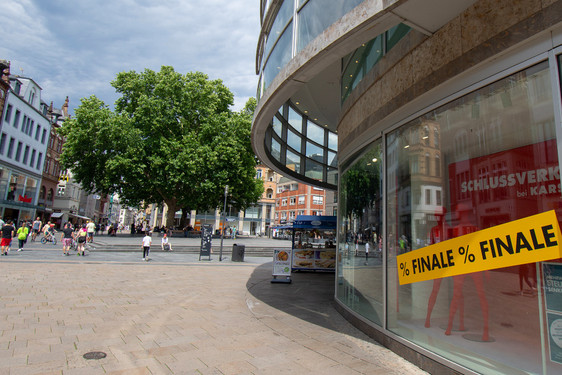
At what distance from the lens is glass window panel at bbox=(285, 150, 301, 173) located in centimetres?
1268

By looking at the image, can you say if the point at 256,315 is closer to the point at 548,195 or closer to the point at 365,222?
the point at 365,222

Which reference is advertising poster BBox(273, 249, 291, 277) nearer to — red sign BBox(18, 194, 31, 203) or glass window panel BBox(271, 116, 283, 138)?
glass window panel BBox(271, 116, 283, 138)

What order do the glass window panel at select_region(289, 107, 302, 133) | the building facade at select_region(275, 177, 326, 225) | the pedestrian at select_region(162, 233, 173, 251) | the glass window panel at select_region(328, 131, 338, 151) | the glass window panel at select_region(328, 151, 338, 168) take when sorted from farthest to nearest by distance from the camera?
the building facade at select_region(275, 177, 326, 225)
the pedestrian at select_region(162, 233, 173, 251)
the glass window panel at select_region(328, 151, 338, 168)
the glass window panel at select_region(328, 131, 338, 151)
the glass window panel at select_region(289, 107, 302, 133)

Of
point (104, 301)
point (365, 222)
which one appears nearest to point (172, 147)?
point (104, 301)

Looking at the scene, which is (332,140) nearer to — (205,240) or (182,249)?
(205,240)

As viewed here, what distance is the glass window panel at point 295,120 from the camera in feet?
38.9

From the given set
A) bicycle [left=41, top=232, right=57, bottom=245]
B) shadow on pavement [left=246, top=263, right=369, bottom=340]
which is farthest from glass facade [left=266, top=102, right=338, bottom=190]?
bicycle [left=41, top=232, right=57, bottom=245]

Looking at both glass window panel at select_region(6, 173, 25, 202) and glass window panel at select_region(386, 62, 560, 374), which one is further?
glass window panel at select_region(6, 173, 25, 202)

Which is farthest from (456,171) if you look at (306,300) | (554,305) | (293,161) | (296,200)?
(296,200)

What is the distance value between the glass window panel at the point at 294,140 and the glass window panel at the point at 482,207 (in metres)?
7.68

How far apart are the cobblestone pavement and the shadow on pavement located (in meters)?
0.02

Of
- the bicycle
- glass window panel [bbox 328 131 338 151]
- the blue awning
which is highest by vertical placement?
glass window panel [bbox 328 131 338 151]

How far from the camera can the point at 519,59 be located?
125 inches

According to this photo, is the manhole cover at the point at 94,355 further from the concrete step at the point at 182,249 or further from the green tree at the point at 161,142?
the green tree at the point at 161,142
